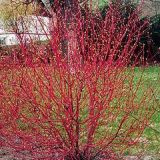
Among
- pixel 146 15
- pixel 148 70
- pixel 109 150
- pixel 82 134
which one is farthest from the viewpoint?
pixel 146 15

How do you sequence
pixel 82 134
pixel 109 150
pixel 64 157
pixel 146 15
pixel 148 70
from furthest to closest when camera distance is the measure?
pixel 146 15, pixel 148 70, pixel 82 134, pixel 109 150, pixel 64 157

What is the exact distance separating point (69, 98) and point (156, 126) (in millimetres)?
2910

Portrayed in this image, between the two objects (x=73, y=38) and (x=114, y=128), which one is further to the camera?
(x=114, y=128)

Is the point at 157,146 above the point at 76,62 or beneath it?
beneath

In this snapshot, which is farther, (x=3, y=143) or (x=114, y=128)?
(x=114, y=128)

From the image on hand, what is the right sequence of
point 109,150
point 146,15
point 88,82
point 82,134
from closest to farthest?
1. point 88,82
2. point 109,150
3. point 82,134
4. point 146,15

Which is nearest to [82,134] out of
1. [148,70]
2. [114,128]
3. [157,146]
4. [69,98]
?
[114,128]

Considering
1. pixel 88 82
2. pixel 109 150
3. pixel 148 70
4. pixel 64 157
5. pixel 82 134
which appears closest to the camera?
pixel 88 82

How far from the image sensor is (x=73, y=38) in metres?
5.60

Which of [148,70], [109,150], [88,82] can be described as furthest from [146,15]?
[88,82]

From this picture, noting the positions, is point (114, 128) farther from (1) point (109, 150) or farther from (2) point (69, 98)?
(2) point (69, 98)

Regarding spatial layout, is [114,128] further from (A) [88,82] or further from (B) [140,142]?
(A) [88,82]

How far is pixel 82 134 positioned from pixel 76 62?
241cm

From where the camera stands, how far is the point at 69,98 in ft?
18.3
